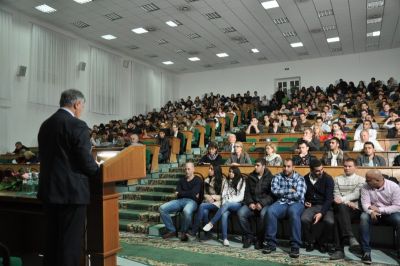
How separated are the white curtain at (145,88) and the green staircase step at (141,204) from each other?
28.5 ft

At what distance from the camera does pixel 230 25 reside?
10.7 meters

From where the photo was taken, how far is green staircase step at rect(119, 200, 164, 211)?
224 inches

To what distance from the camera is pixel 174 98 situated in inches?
688

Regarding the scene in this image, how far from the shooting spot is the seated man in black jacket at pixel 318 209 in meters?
3.85

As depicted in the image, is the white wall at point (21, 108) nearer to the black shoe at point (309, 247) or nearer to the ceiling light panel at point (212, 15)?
the ceiling light panel at point (212, 15)

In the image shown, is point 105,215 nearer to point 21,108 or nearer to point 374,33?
point 21,108

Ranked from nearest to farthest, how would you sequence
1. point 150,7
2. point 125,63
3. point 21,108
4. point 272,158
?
point 272,158 → point 150,7 → point 21,108 → point 125,63

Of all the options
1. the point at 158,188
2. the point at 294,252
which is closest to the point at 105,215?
the point at 294,252

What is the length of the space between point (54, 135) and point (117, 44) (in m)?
11.4

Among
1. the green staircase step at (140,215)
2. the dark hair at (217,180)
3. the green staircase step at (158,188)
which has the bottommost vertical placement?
the green staircase step at (140,215)

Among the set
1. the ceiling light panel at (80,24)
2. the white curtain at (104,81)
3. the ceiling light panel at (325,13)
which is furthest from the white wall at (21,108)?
the ceiling light panel at (325,13)

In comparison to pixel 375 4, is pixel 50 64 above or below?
below

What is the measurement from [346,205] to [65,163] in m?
3.41

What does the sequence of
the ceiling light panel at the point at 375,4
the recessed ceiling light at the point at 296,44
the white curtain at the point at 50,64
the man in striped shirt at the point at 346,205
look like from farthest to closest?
the recessed ceiling light at the point at 296,44, the white curtain at the point at 50,64, the ceiling light panel at the point at 375,4, the man in striped shirt at the point at 346,205
